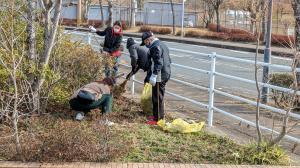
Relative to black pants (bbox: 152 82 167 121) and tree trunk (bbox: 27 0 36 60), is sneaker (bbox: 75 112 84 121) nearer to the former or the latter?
tree trunk (bbox: 27 0 36 60)

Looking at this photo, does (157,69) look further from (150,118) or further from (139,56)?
(139,56)

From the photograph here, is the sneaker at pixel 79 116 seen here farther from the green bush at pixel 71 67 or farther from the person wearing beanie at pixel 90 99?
the green bush at pixel 71 67

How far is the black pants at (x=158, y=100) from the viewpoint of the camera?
8172 mm

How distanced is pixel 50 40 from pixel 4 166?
244 cm

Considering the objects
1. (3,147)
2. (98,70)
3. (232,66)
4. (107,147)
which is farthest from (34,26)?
(232,66)

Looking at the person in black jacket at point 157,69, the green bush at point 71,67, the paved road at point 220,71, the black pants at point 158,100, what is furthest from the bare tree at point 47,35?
the paved road at point 220,71

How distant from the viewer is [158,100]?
8211 mm

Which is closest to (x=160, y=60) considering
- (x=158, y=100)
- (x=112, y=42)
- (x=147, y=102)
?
(x=158, y=100)

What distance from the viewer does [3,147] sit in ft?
19.8

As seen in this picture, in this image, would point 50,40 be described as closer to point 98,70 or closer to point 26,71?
point 26,71

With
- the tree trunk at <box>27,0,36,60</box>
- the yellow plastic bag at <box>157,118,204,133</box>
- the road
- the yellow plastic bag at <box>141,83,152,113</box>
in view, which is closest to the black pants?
the yellow plastic bag at <box>141,83,152,113</box>

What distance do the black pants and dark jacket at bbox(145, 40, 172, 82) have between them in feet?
0.48

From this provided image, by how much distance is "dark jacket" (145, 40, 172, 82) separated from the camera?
26.0ft

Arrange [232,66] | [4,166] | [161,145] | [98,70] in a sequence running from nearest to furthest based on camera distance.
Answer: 1. [4,166]
2. [161,145]
3. [98,70]
4. [232,66]
